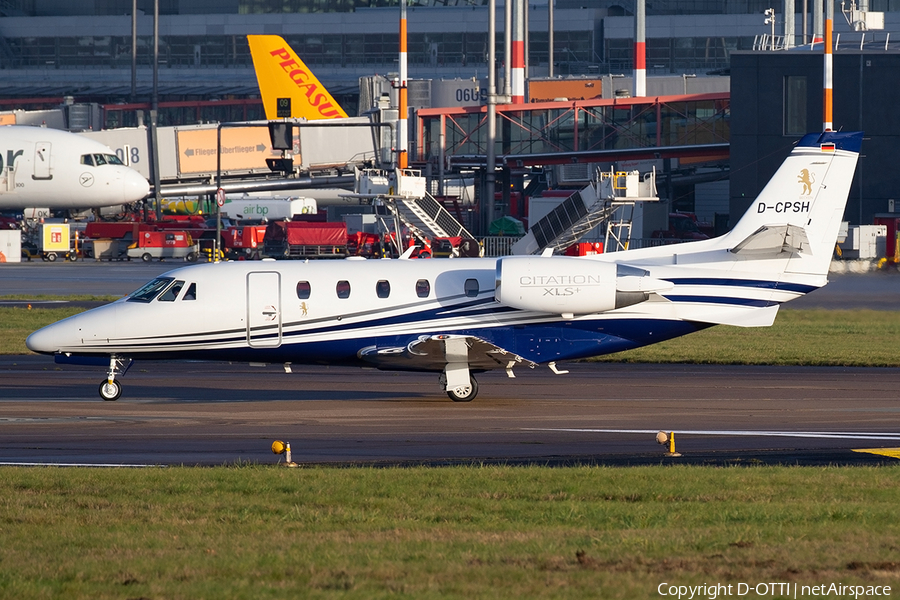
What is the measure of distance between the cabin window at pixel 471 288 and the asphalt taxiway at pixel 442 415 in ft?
7.34

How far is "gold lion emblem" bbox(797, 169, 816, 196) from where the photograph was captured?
2319 cm

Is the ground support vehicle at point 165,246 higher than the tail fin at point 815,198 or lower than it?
lower

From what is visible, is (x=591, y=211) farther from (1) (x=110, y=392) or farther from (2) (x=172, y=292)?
(1) (x=110, y=392)

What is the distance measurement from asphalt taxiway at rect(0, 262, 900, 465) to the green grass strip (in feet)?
7.21

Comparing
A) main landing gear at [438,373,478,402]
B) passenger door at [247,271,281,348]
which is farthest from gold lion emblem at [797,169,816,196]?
passenger door at [247,271,281,348]

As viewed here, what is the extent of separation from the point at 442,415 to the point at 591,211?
34735 mm

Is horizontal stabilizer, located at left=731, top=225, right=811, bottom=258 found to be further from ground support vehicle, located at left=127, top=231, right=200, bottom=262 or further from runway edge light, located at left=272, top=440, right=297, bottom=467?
ground support vehicle, located at left=127, top=231, right=200, bottom=262

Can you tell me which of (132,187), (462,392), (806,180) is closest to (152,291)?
(462,392)

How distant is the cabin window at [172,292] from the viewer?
23.4 metres

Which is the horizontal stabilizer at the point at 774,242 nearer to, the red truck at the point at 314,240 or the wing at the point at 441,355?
the wing at the point at 441,355

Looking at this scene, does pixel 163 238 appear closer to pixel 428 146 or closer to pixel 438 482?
pixel 428 146

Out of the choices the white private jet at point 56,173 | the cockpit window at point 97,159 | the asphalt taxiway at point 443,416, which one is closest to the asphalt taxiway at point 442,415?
the asphalt taxiway at point 443,416

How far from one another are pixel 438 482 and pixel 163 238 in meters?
56.6

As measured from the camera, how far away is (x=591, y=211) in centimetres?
5475
